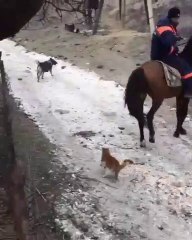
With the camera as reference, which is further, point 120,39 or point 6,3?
point 120,39

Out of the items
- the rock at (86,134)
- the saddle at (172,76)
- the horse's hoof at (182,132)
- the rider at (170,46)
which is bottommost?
the rock at (86,134)

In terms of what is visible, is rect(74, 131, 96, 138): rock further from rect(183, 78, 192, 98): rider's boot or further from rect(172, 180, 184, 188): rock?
rect(172, 180, 184, 188): rock

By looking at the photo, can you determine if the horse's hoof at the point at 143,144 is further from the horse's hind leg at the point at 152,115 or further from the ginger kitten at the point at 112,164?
the ginger kitten at the point at 112,164

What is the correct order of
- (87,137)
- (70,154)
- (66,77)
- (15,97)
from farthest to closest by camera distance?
(66,77) → (15,97) → (87,137) → (70,154)

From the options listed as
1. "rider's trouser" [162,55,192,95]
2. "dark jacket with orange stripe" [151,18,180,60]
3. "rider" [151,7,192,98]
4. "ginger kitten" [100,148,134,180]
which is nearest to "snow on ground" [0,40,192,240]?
"ginger kitten" [100,148,134,180]

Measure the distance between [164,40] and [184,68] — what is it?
626mm

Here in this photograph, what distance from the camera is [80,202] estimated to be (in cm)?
630

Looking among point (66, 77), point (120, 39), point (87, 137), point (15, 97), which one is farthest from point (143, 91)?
point (120, 39)

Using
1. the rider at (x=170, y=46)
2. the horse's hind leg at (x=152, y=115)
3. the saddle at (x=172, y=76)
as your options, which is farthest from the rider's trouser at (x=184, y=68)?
the horse's hind leg at (x=152, y=115)

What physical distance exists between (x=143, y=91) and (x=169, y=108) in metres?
3.16

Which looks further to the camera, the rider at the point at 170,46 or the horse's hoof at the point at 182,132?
the horse's hoof at the point at 182,132

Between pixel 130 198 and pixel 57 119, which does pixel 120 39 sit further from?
pixel 130 198

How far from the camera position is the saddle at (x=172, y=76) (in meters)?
8.27

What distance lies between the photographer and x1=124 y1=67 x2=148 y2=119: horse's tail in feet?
27.1
